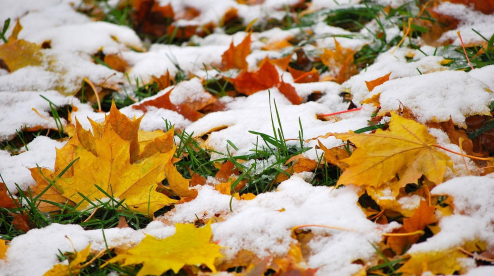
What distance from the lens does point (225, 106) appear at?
170cm

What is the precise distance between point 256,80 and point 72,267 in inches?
44.6

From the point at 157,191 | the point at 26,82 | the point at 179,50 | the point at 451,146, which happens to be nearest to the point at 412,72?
the point at 451,146

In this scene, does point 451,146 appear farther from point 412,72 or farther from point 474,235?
point 412,72

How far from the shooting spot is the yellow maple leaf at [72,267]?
930mm

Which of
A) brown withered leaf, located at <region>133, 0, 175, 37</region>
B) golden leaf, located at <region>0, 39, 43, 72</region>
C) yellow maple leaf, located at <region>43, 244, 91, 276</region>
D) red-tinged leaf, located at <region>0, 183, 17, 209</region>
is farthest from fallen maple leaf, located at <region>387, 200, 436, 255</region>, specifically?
brown withered leaf, located at <region>133, 0, 175, 37</region>

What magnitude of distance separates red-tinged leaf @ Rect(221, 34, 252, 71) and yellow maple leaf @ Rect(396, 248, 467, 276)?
136cm

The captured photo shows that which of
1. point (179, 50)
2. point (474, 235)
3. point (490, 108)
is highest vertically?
point (179, 50)

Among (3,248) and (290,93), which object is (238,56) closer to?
(290,93)

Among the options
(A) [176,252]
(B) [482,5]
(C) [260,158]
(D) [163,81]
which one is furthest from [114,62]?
(B) [482,5]

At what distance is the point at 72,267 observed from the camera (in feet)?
3.11

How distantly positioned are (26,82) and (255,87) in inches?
46.7

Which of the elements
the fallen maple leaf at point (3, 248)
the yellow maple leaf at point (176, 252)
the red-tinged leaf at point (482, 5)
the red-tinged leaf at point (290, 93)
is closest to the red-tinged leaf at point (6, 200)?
the fallen maple leaf at point (3, 248)

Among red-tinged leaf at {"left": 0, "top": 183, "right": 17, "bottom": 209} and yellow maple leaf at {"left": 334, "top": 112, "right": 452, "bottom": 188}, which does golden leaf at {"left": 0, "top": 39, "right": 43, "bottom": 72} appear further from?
yellow maple leaf at {"left": 334, "top": 112, "right": 452, "bottom": 188}

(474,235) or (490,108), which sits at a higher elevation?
(490,108)
